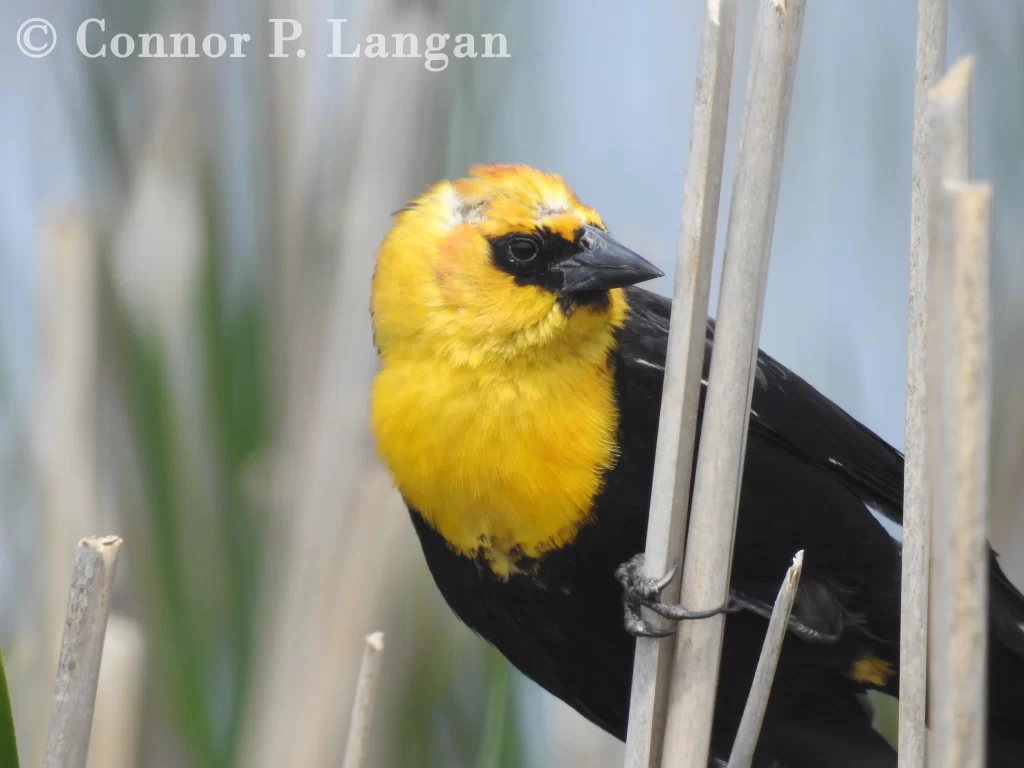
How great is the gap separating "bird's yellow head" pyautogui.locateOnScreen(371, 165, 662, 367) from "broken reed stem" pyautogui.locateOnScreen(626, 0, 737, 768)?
0.74ft

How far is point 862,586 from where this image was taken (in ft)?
3.84

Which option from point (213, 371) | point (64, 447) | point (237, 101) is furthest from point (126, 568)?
point (237, 101)

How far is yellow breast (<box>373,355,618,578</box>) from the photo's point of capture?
991 millimetres

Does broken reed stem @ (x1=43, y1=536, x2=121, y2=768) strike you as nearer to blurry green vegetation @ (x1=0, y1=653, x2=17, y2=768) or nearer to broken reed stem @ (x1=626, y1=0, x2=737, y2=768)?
blurry green vegetation @ (x1=0, y1=653, x2=17, y2=768)

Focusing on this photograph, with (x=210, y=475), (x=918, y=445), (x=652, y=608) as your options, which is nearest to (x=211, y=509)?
(x=210, y=475)

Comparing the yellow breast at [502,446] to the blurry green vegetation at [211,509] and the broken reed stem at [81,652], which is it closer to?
the blurry green vegetation at [211,509]

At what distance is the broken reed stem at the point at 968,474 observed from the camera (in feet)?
1.64

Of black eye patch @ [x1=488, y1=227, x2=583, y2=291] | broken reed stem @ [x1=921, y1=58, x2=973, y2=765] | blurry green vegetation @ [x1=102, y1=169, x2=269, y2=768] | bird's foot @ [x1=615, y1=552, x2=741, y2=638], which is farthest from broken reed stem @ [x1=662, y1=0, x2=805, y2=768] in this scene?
blurry green vegetation @ [x1=102, y1=169, x2=269, y2=768]

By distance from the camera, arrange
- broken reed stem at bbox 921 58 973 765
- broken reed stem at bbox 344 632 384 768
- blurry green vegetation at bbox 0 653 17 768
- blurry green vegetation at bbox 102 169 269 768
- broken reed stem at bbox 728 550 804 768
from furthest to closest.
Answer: blurry green vegetation at bbox 102 169 269 768 → broken reed stem at bbox 344 632 384 768 → broken reed stem at bbox 728 550 804 768 → blurry green vegetation at bbox 0 653 17 768 → broken reed stem at bbox 921 58 973 765

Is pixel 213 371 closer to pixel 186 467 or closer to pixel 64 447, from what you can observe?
pixel 186 467

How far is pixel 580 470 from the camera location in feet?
3.34

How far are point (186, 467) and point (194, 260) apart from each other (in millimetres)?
226

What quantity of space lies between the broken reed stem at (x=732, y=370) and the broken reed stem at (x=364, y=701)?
24cm

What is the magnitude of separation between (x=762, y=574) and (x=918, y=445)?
0.45 metres
